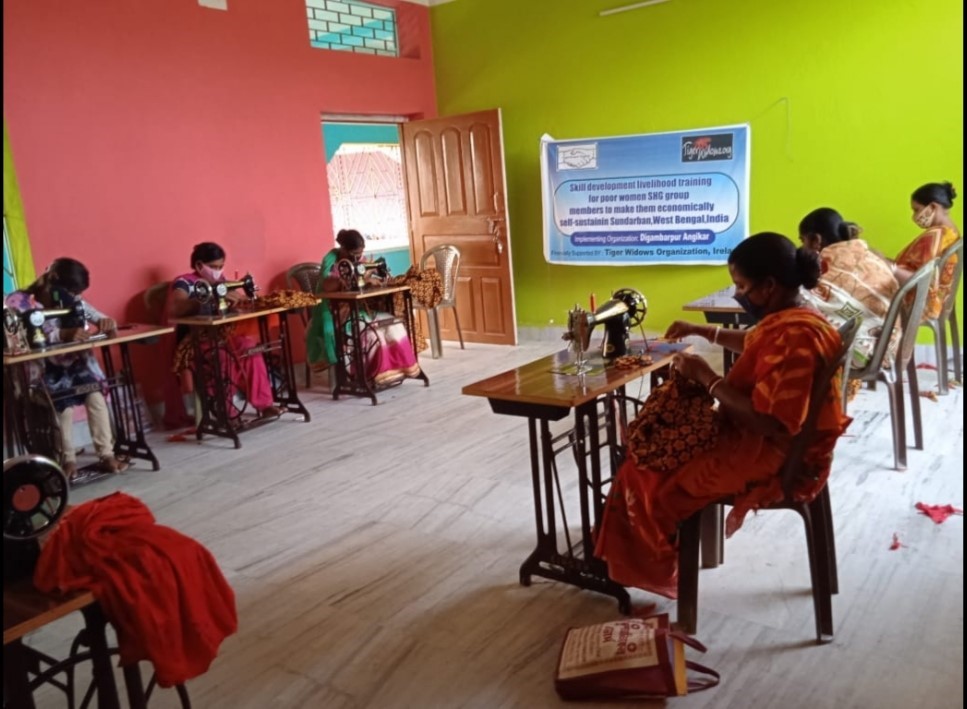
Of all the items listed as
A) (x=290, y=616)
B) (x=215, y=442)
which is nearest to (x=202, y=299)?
(x=215, y=442)

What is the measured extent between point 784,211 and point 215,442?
396 cm

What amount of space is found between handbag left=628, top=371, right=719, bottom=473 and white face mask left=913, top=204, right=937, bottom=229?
2850mm

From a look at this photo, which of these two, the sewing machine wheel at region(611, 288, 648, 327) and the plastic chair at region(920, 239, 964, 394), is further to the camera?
the plastic chair at region(920, 239, 964, 394)

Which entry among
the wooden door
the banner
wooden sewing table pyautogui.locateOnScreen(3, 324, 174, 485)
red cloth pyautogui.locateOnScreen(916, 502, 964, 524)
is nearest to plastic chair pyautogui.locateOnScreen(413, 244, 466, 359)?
the wooden door

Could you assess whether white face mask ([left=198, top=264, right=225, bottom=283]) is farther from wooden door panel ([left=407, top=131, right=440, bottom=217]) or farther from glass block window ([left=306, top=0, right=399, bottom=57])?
wooden door panel ([left=407, top=131, right=440, bottom=217])

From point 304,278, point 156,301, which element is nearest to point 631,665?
point 156,301

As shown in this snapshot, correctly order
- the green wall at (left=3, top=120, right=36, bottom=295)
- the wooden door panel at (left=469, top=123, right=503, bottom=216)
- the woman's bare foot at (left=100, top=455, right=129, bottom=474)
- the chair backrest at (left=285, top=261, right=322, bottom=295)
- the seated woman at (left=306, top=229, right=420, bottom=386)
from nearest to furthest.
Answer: the woman's bare foot at (left=100, top=455, right=129, bottom=474)
the green wall at (left=3, top=120, right=36, bottom=295)
the seated woman at (left=306, top=229, right=420, bottom=386)
the chair backrest at (left=285, top=261, right=322, bottom=295)
the wooden door panel at (left=469, top=123, right=503, bottom=216)

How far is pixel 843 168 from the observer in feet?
16.5

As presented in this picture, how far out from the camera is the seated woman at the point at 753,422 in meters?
1.87

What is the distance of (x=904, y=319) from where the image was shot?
3.34 meters

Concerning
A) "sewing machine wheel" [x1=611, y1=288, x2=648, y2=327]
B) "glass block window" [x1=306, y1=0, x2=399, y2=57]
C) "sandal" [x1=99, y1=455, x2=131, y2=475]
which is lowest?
"sandal" [x1=99, y1=455, x2=131, y2=475]

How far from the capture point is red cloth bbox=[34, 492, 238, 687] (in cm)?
137

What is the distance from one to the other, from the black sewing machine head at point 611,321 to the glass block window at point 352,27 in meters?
4.10

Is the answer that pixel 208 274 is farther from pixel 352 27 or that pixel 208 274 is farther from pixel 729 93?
pixel 729 93
